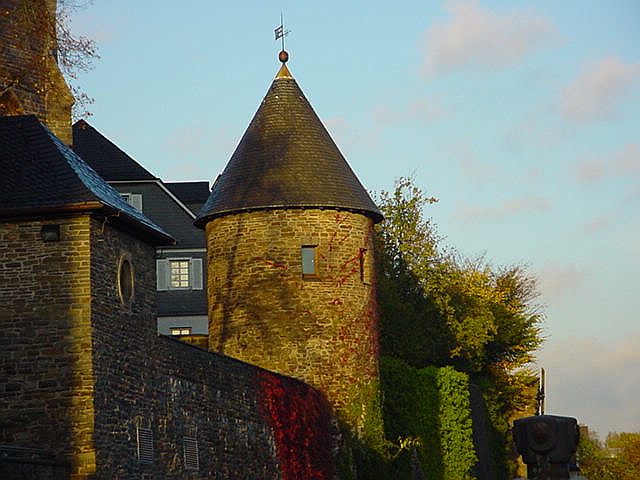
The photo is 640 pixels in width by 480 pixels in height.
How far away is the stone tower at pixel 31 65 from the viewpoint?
23.8 meters

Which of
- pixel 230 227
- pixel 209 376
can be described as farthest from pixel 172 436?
A: pixel 230 227

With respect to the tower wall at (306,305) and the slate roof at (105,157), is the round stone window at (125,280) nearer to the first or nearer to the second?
the tower wall at (306,305)

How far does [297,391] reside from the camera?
27641 millimetres

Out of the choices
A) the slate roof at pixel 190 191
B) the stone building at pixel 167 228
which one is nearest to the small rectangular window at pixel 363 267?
the stone building at pixel 167 228

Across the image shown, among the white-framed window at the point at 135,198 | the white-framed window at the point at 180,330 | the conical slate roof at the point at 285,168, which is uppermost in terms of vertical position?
the white-framed window at the point at 135,198

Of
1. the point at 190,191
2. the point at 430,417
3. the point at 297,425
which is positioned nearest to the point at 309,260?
the point at 297,425

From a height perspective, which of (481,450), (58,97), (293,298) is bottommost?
(481,450)

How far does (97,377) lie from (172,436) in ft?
11.1

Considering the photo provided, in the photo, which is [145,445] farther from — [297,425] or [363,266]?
[363,266]

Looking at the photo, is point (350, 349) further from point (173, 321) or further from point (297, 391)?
point (173, 321)

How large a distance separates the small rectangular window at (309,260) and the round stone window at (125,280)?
1037 cm

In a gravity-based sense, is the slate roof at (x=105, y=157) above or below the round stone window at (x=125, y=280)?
above

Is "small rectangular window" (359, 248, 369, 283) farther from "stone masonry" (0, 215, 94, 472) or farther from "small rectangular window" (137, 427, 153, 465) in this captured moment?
"stone masonry" (0, 215, 94, 472)

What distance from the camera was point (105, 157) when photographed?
49844mm
